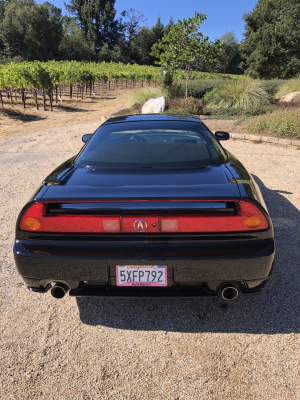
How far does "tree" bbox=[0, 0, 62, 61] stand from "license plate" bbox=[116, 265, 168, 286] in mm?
65855

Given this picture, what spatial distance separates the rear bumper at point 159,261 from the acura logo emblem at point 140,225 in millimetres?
87

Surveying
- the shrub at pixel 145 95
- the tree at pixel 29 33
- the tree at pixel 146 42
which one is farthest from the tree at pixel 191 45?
the tree at pixel 146 42

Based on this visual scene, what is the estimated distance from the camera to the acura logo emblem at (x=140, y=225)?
1.89m

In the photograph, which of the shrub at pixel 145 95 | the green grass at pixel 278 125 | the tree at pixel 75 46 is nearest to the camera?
the green grass at pixel 278 125

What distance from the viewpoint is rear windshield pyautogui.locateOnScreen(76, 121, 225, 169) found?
2.52 metres

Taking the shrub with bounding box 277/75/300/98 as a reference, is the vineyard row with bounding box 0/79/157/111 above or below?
below

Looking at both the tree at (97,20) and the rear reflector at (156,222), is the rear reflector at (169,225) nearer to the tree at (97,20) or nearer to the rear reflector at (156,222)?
the rear reflector at (156,222)

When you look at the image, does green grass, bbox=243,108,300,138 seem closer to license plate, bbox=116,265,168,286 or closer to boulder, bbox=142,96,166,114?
boulder, bbox=142,96,166,114

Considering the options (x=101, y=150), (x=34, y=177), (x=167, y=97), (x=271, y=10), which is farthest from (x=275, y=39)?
(x=101, y=150)

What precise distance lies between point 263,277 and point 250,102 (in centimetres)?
1350

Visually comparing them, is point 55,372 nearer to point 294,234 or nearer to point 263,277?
point 263,277

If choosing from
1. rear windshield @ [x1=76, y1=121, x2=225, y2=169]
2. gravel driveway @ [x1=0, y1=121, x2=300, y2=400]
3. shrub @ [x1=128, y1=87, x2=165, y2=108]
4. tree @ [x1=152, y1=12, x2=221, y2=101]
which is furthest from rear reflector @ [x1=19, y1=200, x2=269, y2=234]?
shrub @ [x1=128, y1=87, x2=165, y2=108]

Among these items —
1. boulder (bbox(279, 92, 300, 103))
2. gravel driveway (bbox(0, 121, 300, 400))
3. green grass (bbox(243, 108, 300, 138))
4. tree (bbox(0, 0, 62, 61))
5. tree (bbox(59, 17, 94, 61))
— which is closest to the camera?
gravel driveway (bbox(0, 121, 300, 400))

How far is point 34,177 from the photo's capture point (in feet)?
20.4
